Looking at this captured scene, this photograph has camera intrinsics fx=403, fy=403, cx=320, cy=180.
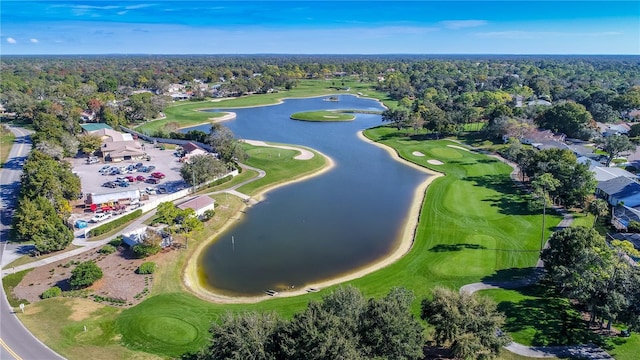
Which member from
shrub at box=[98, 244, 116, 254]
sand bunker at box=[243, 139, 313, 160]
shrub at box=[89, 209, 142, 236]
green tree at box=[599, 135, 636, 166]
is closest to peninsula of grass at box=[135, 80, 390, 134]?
sand bunker at box=[243, 139, 313, 160]

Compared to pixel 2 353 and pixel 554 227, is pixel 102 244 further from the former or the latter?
pixel 554 227

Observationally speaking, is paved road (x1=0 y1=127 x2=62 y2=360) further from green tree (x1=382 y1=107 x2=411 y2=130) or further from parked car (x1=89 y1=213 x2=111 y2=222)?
green tree (x1=382 y1=107 x2=411 y2=130)

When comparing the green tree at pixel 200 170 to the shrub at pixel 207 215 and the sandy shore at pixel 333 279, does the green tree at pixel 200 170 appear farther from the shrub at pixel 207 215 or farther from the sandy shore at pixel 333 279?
the sandy shore at pixel 333 279

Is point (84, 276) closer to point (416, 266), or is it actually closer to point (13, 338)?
point (13, 338)

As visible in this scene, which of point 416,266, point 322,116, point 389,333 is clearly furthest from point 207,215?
point 322,116

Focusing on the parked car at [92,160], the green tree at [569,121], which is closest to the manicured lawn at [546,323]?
the green tree at [569,121]

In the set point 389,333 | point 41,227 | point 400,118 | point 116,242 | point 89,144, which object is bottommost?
point 116,242

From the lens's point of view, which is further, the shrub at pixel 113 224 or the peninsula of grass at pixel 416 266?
the shrub at pixel 113 224

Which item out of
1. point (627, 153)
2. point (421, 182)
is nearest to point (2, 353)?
point (421, 182)
